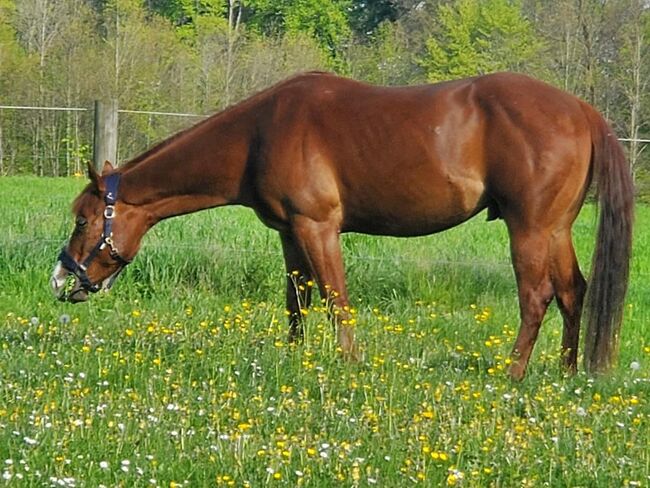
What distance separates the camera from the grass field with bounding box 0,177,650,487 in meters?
4.16

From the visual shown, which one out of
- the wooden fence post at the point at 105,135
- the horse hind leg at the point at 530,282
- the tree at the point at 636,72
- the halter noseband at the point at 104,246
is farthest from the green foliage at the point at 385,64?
the horse hind leg at the point at 530,282

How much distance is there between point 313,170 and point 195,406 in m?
1.94

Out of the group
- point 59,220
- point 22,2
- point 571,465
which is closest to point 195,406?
point 571,465

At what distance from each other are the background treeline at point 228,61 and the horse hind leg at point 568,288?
44.5 feet

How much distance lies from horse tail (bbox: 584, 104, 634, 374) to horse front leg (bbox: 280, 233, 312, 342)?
1.73 m

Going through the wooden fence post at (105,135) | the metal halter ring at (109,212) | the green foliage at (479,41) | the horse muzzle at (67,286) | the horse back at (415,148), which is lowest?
the green foliage at (479,41)

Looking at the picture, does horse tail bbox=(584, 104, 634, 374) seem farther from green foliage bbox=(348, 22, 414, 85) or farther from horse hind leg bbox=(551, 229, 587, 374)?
green foliage bbox=(348, 22, 414, 85)

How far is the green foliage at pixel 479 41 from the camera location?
3638 cm

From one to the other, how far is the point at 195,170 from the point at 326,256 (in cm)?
102

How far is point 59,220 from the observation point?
1116 centimetres

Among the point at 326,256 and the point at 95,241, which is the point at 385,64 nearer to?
the point at 95,241

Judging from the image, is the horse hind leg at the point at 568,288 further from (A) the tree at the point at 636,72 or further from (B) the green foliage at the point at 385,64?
(B) the green foliage at the point at 385,64

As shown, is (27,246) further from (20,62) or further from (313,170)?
(20,62)

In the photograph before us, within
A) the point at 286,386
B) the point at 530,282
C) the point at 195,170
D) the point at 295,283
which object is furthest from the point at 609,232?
the point at 195,170
